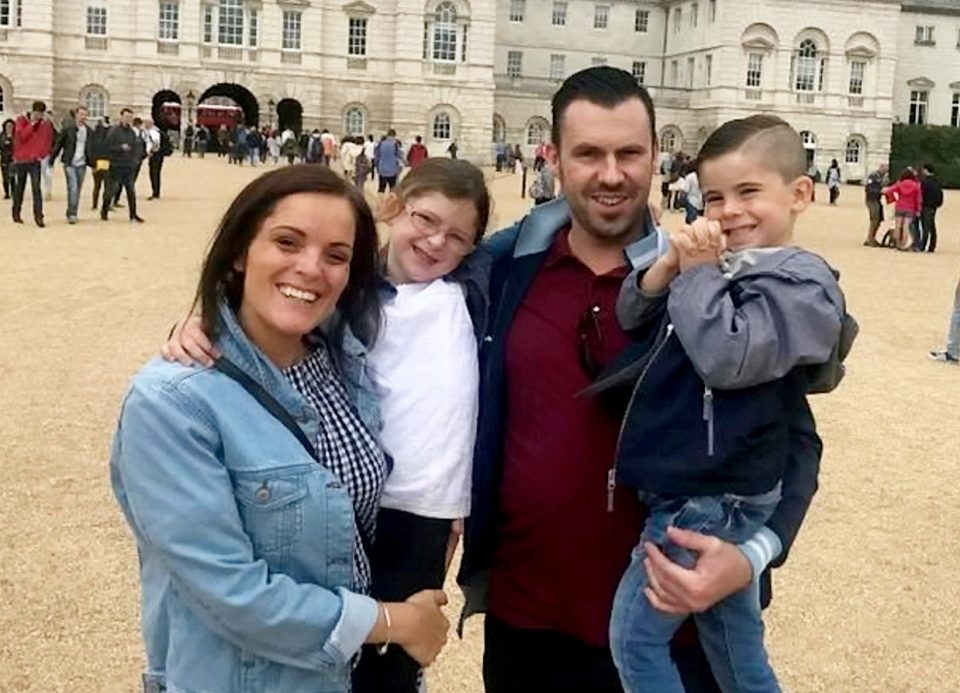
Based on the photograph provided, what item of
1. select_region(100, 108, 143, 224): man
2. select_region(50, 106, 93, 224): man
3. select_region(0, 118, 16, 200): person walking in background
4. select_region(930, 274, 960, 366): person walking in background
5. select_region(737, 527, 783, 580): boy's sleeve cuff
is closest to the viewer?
select_region(737, 527, 783, 580): boy's sleeve cuff

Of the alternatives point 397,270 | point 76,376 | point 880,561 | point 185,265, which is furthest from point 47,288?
point 397,270

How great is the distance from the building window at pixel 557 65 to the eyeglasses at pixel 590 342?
58324mm

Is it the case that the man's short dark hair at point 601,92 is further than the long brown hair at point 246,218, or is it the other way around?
the man's short dark hair at point 601,92

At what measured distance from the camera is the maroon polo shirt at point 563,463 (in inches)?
102

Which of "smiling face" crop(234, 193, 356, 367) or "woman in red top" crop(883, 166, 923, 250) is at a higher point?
"smiling face" crop(234, 193, 356, 367)

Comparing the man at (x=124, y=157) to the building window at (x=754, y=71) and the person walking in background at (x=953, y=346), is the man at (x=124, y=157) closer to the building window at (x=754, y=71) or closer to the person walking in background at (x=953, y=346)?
the person walking in background at (x=953, y=346)

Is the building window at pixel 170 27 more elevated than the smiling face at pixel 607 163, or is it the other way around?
the building window at pixel 170 27

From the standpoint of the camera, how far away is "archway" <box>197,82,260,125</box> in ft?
160

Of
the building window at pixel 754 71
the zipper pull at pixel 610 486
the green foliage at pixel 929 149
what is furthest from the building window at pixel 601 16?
the zipper pull at pixel 610 486

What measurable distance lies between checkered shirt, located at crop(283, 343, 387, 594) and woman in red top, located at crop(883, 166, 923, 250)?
72.0ft

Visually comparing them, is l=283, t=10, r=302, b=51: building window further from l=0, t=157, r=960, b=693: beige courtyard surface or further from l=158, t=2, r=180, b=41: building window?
l=0, t=157, r=960, b=693: beige courtyard surface

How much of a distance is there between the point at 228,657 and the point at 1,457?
5092 mm

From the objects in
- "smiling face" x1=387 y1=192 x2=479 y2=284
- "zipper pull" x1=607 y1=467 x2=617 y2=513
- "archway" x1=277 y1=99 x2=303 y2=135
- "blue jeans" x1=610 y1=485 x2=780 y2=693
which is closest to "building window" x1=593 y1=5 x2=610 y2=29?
"archway" x1=277 y1=99 x2=303 y2=135

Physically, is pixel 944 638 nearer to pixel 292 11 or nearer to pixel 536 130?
pixel 292 11
